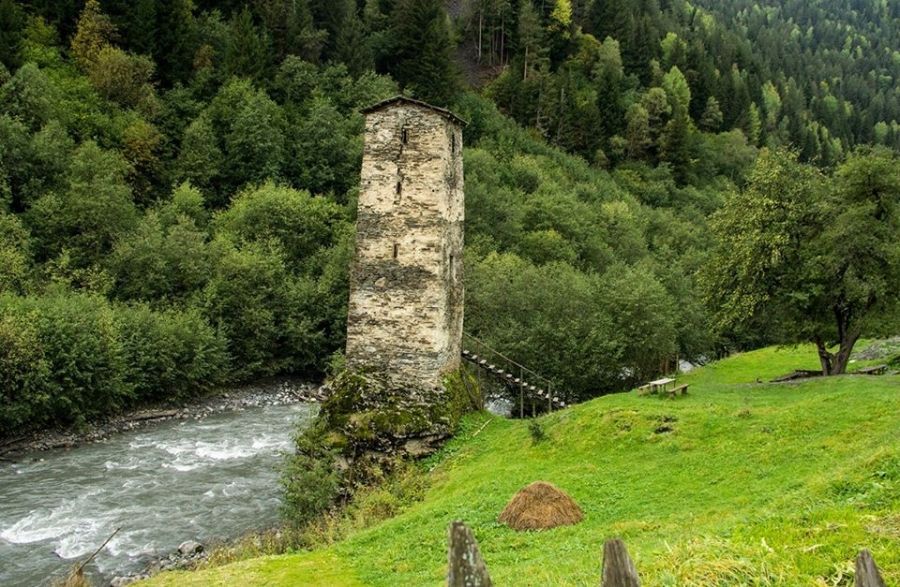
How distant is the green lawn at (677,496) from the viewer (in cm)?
824

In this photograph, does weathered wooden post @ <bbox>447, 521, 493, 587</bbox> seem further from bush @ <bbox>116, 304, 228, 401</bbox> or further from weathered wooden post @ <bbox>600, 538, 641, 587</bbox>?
bush @ <bbox>116, 304, 228, 401</bbox>

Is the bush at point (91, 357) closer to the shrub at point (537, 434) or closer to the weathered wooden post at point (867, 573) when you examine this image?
the shrub at point (537, 434)

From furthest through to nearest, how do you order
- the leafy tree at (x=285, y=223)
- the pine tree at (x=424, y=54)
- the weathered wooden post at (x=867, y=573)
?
the pine tree at (x=424, y=54) < the leafy tree at (x=285, y=223) < the weathered wooden post at (x=867, y=573)

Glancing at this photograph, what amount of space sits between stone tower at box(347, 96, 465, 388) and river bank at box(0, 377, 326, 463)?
637 centimetres

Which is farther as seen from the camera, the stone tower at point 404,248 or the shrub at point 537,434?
the stone tower at point 404,248

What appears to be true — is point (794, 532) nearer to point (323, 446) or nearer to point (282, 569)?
point (282, 569)

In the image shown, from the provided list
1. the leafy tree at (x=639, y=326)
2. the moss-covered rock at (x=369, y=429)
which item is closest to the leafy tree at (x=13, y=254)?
the moss-covered rock at (x=369, y=429)

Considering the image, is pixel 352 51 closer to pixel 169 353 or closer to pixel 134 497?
pixel 169 353

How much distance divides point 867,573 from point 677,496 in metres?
10.1

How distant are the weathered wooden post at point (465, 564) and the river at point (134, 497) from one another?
1746cm

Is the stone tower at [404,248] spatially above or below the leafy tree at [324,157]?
below

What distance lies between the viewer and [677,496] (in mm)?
14328

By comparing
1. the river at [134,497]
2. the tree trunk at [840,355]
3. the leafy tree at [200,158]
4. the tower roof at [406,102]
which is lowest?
the river at [134,497]

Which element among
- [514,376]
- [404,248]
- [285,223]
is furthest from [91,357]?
[285,223]
